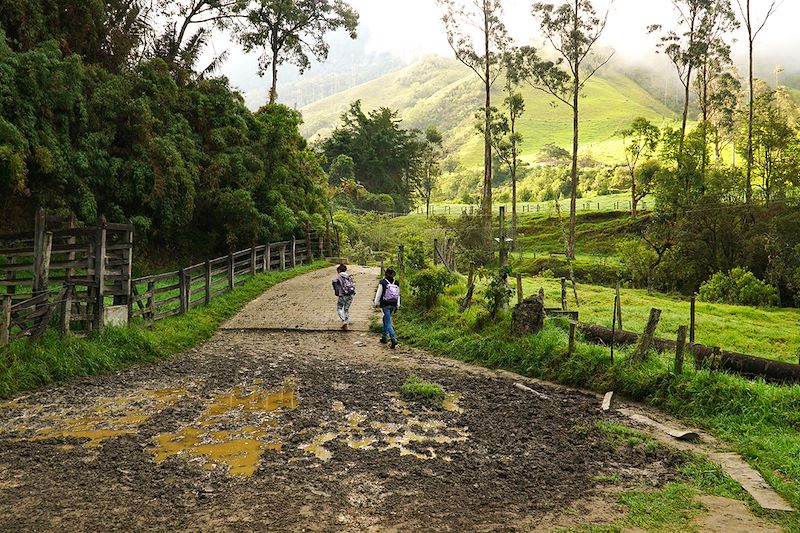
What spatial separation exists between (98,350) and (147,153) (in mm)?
10824

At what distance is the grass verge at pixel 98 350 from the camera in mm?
9148

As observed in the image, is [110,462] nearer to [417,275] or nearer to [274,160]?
[417,275]

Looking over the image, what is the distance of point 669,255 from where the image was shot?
1216 inches

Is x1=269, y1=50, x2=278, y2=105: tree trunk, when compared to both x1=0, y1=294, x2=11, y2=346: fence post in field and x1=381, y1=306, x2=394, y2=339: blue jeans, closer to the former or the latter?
x1=381, y1=306, x2=394, y2=339: blue jeans

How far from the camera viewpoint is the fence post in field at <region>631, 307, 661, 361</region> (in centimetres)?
921

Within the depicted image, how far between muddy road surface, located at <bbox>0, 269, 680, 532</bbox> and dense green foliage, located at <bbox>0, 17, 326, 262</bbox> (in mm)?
9114

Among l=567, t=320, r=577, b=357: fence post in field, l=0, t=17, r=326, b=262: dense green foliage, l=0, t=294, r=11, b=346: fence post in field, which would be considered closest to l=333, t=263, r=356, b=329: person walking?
l=567, t=320, r=577, b=357: fence post in field

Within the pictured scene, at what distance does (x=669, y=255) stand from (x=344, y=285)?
22505 millimetres

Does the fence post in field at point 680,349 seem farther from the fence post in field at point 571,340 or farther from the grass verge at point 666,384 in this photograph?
the fence post in field at point 571,340

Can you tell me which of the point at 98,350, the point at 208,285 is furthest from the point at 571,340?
the point at 208,285

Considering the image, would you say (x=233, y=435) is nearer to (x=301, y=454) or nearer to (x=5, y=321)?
(x=301, y=454)

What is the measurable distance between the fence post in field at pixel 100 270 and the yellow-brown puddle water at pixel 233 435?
4.02m

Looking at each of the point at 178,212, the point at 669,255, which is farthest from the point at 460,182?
the point at 178,212

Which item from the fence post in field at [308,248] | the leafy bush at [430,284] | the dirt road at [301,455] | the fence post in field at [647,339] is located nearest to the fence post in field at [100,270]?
the dirt road at [301,455]
